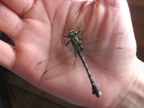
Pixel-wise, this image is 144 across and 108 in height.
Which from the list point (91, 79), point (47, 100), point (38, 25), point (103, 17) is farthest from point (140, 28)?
point (47, 100)

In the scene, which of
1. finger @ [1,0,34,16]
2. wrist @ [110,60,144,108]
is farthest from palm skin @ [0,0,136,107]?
wrist @ [110,60,144,108]

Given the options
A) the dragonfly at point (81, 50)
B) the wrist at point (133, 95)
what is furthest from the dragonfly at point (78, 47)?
the wrist at point (133, 95)

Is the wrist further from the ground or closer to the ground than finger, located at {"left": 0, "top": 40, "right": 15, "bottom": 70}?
closer to the ground

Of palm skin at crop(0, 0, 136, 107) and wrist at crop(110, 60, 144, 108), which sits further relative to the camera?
wrist at crop(110, 60, 144, 108)

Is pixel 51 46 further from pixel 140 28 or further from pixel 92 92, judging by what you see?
pixel 140 28

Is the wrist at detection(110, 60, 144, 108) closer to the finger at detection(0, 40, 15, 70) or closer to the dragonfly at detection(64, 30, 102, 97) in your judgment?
the dragonfly at detection(64, 30, 102, 97)

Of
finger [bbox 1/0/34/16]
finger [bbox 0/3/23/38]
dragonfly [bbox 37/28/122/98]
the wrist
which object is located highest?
finger [bbox 1/0/34/16]

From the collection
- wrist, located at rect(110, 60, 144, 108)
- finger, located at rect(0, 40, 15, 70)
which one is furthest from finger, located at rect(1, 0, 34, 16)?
wrist, located at rect(110, 60, 144, 108)

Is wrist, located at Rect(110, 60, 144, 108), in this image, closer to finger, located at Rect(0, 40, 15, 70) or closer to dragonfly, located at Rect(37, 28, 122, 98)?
dragonfly, located at Rect(37, 28, 122, 98)

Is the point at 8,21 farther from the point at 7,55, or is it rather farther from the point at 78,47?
the point at 78,47
